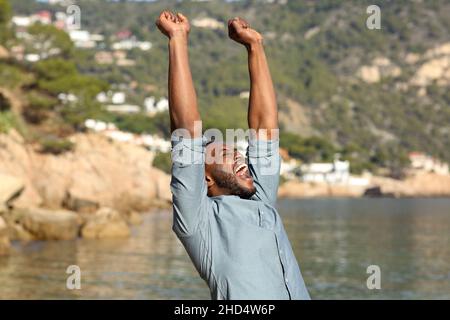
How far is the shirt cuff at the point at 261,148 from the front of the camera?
316 centimetres

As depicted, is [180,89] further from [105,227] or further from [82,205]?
[82,205]

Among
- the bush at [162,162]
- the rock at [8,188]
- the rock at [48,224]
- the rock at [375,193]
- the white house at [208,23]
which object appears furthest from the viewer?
the white house at [208,23]

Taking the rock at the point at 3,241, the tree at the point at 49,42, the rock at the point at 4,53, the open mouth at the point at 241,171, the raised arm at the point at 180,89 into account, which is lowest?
the rock at the point at 3,241

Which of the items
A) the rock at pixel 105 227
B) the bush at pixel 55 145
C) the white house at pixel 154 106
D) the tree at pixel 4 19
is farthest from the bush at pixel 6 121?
the white house at pixel 154 106

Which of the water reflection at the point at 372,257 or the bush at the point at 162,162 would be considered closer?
the water reflection at the point at 372,257

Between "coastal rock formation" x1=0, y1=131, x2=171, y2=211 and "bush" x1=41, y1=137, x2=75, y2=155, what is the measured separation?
0.39m

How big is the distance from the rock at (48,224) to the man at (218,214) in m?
29.9

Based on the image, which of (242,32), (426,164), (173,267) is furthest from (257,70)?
(426,164)

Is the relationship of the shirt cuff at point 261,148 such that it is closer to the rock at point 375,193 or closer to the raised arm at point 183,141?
the raised arm at point 183,141

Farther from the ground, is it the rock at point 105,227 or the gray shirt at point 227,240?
the gray shirt at point 227,240

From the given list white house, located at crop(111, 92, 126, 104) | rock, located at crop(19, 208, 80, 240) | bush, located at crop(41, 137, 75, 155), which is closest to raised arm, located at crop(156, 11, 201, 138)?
rock, located at crop(19, 208, 80, 240)

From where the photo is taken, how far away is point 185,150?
2.75 meters

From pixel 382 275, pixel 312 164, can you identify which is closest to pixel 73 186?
pixel 382 275
